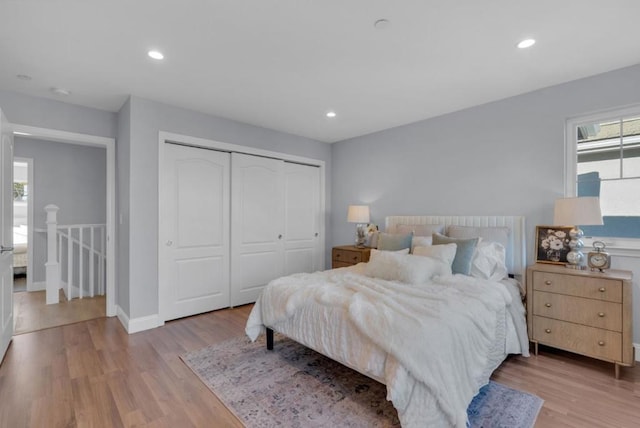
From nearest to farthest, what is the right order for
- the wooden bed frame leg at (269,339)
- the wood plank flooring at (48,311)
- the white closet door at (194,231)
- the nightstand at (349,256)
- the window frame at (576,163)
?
the window frame at (576,163) → the wooden bed frame leg at (269,339) → the wood plank flooring at (48,311) → the white closet door at (194,231) → the nightstand at (349,256)

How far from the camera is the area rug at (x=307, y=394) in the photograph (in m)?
1.86

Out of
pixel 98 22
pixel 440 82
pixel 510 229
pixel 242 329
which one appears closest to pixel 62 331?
pixel 242 329

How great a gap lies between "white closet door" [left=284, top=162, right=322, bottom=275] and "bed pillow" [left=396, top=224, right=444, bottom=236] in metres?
1.60

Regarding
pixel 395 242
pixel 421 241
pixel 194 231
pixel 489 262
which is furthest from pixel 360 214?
pixel 194 231

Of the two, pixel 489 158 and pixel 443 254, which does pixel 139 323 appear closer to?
pixel 443 254

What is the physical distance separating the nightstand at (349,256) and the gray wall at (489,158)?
64cm

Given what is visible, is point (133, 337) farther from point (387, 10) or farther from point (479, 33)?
point (479, 33)

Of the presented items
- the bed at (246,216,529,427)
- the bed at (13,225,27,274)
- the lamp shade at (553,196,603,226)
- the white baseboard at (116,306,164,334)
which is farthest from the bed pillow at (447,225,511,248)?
the bed at (13,225,27,274)

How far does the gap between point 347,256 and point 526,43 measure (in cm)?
300

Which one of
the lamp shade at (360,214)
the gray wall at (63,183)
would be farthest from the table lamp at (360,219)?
the gray wall at (63,183)

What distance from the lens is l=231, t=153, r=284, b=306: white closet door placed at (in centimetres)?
417

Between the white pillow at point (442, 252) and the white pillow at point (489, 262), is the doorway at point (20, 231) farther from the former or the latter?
the white pillow at point (489, 262)

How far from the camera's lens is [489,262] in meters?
2.90

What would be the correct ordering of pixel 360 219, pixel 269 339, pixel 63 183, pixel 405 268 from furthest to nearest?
pixel 63 183 → pixel 360 219 → pixel 269 339 → pixel 405 268
